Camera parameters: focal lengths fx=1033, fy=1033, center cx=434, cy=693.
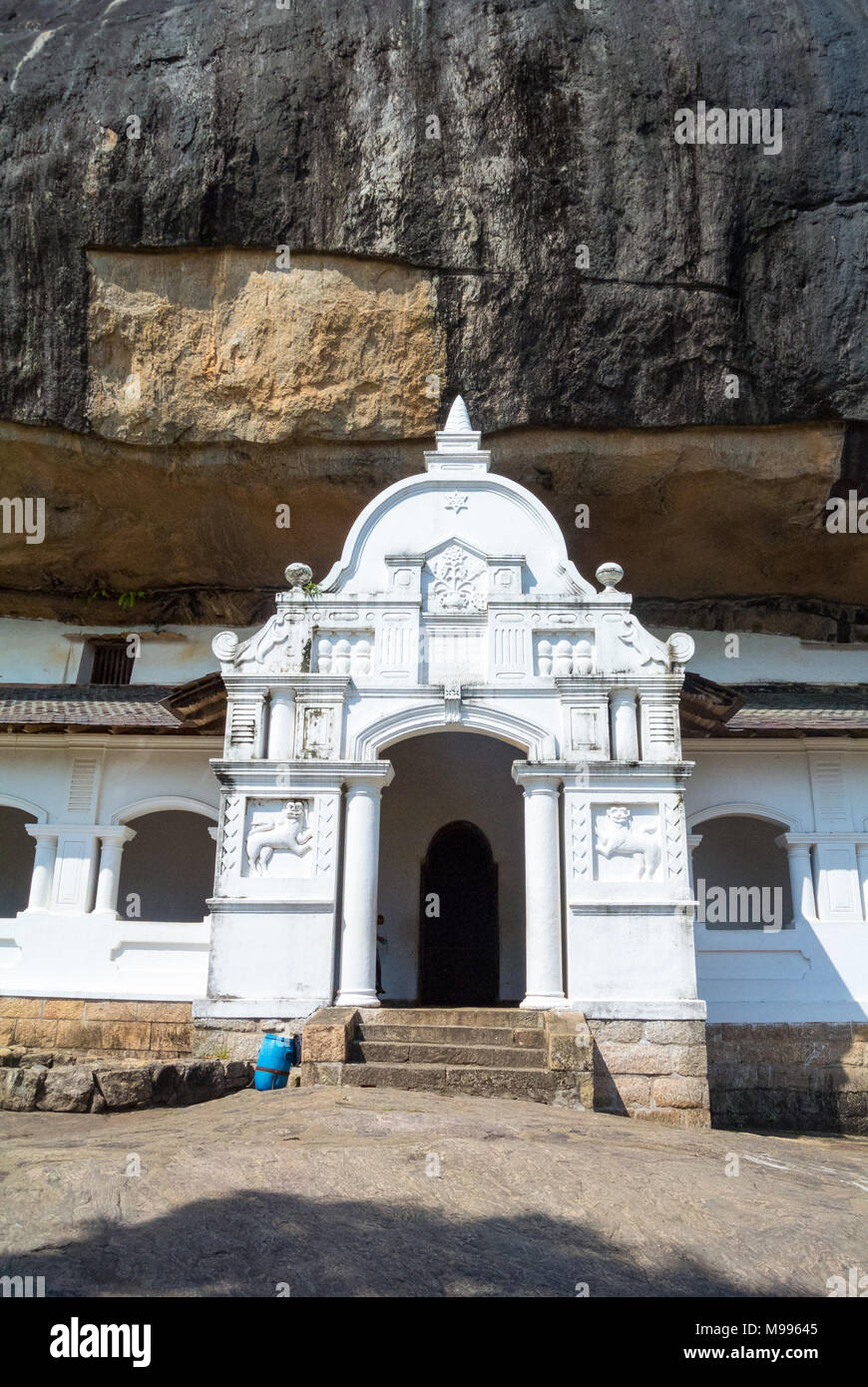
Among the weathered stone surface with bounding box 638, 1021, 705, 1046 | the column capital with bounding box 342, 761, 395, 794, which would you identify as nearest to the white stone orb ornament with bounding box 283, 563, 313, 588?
the column capital with bounding box 342, 761, 395, 794

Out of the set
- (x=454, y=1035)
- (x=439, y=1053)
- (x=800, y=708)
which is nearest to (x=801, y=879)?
(x=800, y=708)

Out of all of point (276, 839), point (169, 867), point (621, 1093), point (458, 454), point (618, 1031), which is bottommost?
point (621, 1093)

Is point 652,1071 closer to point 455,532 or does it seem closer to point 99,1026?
point 455,532

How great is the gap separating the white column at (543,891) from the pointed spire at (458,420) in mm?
4486

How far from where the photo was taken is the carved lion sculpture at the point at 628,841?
34.9ft

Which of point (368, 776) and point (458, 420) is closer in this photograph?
point (368, 776)

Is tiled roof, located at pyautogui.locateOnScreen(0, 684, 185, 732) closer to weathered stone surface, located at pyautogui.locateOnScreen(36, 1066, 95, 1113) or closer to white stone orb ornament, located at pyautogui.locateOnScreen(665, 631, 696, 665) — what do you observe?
weathered stone surface, located at pyautogui.locateOnScreen(36, 1066, 95, 1113)

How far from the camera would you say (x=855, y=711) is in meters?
14.1

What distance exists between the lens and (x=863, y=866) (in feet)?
42.8

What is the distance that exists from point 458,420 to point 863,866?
7592mm

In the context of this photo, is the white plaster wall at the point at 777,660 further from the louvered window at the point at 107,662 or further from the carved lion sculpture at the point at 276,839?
the louvered window at the point at 107,662

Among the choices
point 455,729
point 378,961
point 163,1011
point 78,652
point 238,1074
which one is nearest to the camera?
point 238,1074

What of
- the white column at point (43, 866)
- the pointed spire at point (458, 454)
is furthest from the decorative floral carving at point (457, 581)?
the white column at point (43, 866)

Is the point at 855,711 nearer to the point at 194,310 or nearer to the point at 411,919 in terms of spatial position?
the point at 411,919
